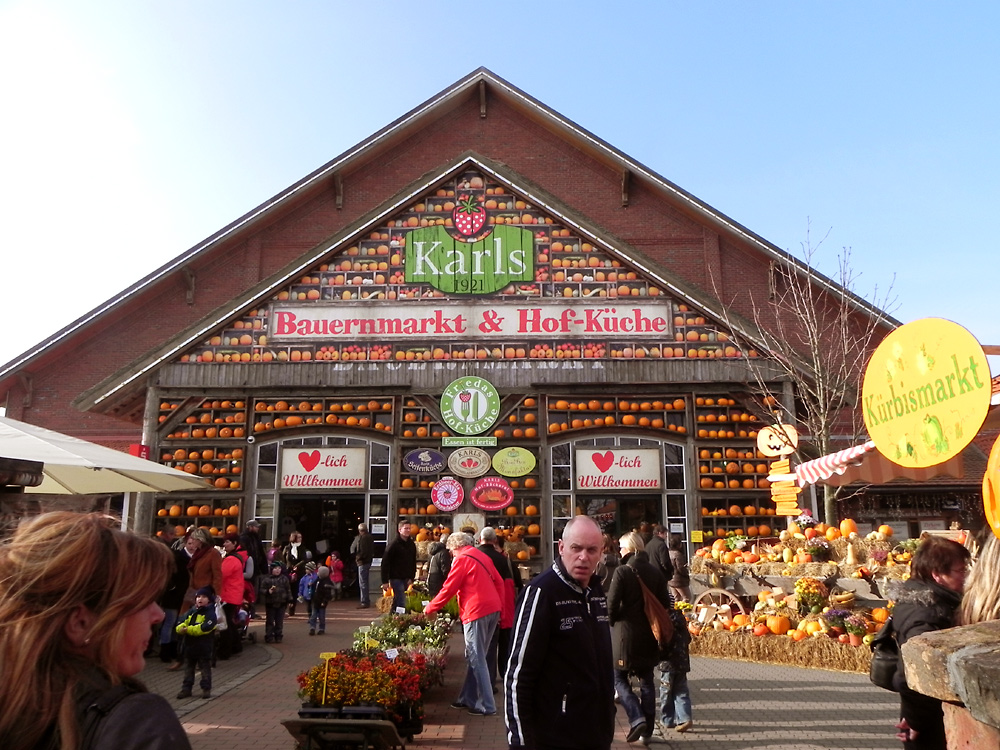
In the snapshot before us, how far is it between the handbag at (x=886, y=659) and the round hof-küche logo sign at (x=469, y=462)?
12728 millimetres

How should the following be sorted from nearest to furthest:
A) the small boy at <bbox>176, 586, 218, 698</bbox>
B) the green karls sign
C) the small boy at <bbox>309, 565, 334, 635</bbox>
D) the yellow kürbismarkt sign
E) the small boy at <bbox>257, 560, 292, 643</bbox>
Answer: the yellow kürbismarkt sign < the small boy at <bbox>176, 586, 218, 698</bbox> < the small boy at <bbox>257, 560, 292, 643</bbox> < the small boy at <bbox>309, 565, 334, 635</bbox> < the green karls sign

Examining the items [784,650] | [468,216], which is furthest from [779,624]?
[468,216]

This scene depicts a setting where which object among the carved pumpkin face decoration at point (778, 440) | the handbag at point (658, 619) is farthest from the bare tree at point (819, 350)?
the handbag at point (658, 619)

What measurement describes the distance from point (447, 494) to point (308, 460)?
10.6 feet

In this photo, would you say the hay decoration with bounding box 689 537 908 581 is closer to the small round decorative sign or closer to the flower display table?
the small round decorative sign

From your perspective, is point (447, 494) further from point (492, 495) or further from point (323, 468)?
point (323, 468)

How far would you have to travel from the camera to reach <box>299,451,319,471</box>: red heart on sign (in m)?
16.8

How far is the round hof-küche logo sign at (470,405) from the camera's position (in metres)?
16.7

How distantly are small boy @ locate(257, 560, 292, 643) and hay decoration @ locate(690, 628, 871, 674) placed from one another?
6.03 m

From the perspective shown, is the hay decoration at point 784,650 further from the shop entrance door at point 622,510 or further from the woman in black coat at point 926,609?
the woman in black coat at point 926,609

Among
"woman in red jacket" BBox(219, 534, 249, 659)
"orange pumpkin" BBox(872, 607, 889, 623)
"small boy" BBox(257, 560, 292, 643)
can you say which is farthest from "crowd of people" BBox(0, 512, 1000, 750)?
"orange pumpkin" BBox(872, 607, 889, 623)

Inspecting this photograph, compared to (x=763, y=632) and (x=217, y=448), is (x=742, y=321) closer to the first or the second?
(x=763, y=632)

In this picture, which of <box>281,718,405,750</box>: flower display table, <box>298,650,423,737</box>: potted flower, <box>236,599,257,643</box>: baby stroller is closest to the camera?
<box>281,718,405,750</box>: flower display table

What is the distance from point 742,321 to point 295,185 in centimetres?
1415
